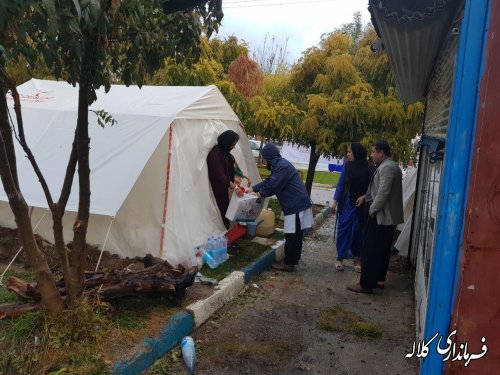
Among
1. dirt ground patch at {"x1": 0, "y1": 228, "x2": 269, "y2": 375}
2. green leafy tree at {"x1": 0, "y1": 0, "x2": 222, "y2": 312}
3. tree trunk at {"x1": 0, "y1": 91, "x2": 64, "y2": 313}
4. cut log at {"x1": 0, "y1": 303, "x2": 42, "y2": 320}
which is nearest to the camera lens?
green leafy tree at {"x1": 0, "y1": 0, "x2": 222, "y2": 312}

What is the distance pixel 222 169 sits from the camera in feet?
19.7

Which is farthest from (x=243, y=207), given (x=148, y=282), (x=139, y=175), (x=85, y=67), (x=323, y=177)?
(x=323, y=177)

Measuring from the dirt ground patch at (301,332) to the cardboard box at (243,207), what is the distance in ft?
2.68

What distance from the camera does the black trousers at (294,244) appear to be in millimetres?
5887

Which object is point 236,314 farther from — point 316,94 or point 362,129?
point 316,94

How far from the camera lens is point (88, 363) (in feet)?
10.1

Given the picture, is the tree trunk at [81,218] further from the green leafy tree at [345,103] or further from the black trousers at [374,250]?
the green leafy tree at [345,103]

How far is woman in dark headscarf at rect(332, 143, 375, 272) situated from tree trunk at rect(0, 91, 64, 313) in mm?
3865

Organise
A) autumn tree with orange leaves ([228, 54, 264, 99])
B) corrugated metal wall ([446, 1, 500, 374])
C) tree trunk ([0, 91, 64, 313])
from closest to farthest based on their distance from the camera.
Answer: corrugated metal wall ([446, 1, 500, 374]) < tree trunk ([0, 91, 64, 313]) < autumn tree with orange leaves ([228, 54, 264, 99])

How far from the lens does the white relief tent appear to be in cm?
527

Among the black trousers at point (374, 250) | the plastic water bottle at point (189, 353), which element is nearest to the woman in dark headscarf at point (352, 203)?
the black trousers at point (374, 250)

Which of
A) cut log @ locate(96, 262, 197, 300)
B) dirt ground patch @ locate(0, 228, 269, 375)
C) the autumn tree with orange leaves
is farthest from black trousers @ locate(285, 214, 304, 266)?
the autumn tree with orange leaves

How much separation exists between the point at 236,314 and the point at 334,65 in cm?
499

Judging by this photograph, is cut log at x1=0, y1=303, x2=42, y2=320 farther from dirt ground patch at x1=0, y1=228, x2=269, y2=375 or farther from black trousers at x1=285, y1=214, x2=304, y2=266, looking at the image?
black trousers at x1=285, y1=214, x2=304, y2=266
